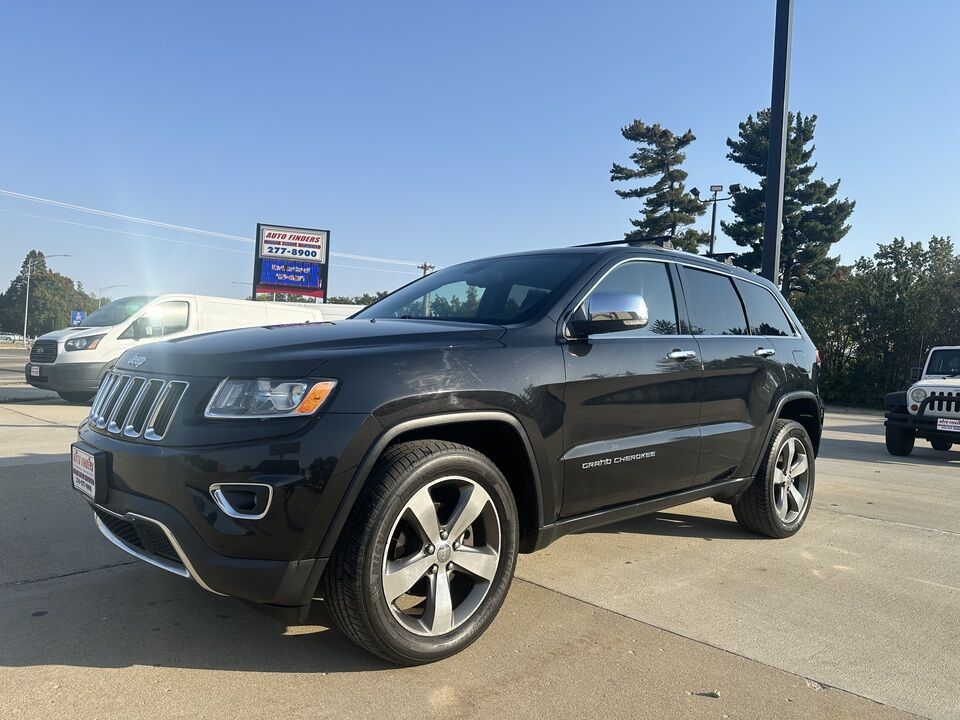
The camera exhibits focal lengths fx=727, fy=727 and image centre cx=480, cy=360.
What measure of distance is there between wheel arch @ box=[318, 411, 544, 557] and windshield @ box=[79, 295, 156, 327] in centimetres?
1125

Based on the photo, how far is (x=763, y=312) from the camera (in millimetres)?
4867

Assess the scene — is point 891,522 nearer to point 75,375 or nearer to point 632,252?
point 632,252

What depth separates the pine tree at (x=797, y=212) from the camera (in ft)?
114

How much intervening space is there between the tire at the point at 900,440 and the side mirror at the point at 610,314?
26.5 ft

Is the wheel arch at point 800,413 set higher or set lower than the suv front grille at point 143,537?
higher

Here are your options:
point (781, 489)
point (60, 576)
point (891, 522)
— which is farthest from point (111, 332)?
point (891, 522)

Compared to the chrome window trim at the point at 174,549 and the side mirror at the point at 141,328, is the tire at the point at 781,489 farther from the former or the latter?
the side mirror at the point at 141,328

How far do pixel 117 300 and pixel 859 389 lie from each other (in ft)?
74.3

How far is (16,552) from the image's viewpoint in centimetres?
383

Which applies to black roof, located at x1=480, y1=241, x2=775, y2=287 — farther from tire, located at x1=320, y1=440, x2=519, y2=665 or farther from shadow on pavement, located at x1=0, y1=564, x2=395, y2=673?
shadow on pavement, located at x1=0, y1=564, x2=395, y2=673

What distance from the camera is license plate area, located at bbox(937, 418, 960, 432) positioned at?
9.03 meters

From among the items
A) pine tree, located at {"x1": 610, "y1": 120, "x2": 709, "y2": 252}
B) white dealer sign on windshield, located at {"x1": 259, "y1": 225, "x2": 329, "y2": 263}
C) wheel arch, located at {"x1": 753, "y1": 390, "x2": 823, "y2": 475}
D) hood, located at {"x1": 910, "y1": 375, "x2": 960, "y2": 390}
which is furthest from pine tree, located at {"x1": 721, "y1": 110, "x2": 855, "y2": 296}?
wheel arch, located at {"x1": 753, "y1": 390, "x2": 823, "y2": 475}

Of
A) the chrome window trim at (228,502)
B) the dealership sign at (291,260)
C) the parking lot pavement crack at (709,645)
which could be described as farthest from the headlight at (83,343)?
the dealership sign at (291,260)

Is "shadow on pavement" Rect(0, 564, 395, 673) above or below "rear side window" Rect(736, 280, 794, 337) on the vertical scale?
below
